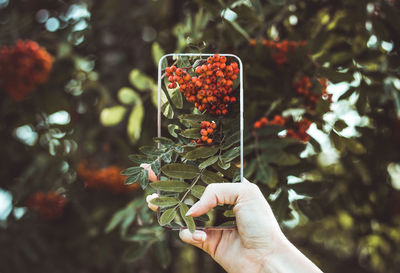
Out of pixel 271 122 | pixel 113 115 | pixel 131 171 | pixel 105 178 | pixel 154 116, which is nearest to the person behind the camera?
pixel 131 171

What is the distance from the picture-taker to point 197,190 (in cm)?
84

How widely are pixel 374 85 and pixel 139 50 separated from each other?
5.62ft

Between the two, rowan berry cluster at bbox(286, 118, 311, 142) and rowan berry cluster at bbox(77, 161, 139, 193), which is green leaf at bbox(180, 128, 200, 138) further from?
rowan berry cluster at bbox(77, 161, 139, 193)

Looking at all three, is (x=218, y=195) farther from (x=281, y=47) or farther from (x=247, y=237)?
(x=281, y=47)

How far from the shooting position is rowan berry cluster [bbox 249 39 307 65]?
4.54 ft

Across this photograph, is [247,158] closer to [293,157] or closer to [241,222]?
[293,157]

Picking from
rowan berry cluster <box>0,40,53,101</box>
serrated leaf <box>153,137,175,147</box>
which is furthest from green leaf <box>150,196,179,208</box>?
rowan berry cluster <box>0,40,53,101</box>

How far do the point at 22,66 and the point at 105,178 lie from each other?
757mm

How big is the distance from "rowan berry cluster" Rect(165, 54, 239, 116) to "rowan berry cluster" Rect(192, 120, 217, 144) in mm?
31

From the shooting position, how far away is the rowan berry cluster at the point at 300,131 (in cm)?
129

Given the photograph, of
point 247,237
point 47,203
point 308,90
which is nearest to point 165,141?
point 247,237

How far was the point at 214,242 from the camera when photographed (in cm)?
95

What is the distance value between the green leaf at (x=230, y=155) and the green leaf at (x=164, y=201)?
0.14 meters

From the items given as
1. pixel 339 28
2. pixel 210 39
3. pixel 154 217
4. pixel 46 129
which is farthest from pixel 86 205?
pixel 339 28
